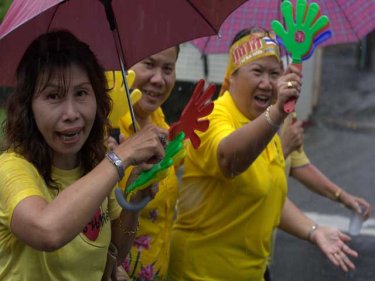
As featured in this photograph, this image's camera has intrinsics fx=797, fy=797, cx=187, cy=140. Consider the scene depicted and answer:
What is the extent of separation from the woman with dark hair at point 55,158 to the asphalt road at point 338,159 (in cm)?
337

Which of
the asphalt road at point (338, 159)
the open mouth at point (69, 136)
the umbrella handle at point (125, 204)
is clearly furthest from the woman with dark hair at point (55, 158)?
the asphalt road at point (338, 159)

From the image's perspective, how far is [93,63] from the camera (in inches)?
102

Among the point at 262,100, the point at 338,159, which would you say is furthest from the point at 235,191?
the point at 338,159

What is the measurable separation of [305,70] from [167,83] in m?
8.43

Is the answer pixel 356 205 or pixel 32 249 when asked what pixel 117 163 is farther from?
pixel 356 205

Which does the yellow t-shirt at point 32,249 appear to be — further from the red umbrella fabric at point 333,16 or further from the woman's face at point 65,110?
the red umbrella fabric at point 333,16

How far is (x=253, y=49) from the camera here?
366cm

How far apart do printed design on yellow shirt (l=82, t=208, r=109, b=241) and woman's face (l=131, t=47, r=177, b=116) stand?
0.97m

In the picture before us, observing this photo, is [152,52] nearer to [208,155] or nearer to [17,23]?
[208,155]

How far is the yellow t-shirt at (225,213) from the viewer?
3463 mm

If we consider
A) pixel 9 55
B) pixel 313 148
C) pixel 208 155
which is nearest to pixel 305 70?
pixel 313 148

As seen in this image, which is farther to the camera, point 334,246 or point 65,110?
point 334,246

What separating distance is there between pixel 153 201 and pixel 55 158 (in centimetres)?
94

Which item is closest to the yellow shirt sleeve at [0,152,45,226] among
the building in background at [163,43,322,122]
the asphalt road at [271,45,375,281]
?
the asphalt road at [271,45,375,281]
